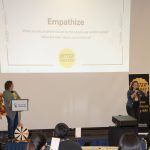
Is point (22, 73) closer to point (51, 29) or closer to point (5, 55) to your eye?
point (5, 55)

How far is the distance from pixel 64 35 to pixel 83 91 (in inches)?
51.7

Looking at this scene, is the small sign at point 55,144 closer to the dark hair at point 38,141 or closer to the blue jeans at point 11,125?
the dark hair at point 38,141

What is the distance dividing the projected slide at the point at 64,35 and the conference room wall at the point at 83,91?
26cm

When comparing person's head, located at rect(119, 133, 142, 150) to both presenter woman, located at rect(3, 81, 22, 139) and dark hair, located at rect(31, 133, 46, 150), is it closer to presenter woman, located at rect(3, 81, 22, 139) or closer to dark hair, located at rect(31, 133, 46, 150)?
dark hair, located at rect(31, 133, 46, 150)

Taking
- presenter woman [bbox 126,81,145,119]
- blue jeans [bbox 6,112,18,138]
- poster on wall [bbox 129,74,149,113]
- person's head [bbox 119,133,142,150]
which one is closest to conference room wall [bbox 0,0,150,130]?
poster on wall [bbox 129,74,149,113]

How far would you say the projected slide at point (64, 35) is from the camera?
21.8 ft

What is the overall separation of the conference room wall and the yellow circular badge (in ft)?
0.88

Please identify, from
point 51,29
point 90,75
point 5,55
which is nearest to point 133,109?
point 90,75

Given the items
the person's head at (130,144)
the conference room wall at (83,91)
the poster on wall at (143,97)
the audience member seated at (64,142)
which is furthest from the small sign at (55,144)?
the poster on wall at (143,97)

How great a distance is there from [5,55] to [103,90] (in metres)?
2.28

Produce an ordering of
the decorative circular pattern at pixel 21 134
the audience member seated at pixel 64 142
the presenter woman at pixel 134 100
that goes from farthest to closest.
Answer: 1. the presenter woman at pixel 134 100
2. the decorative circular pattern at pixel 21 134
3. the audience member seated at pixel 64 142

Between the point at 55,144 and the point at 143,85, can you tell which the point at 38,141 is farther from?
the point at 143,85

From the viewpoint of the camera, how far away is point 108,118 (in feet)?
24.3

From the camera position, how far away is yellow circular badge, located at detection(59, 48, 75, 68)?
689cm
